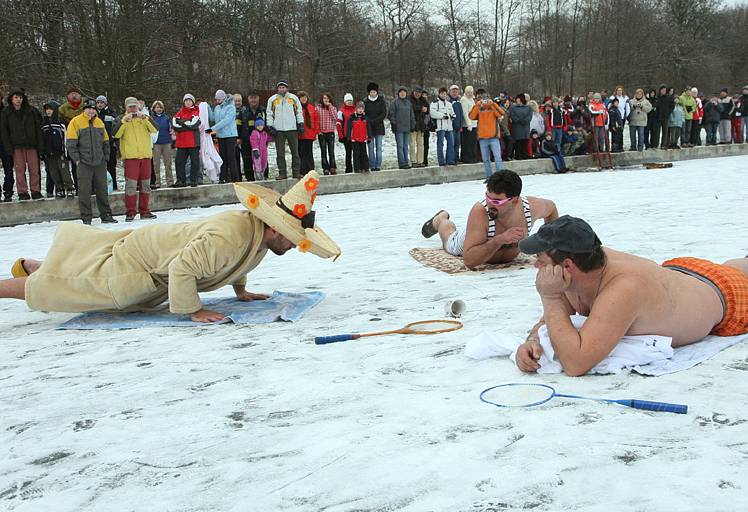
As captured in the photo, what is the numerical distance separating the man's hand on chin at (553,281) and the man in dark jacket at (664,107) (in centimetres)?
1828

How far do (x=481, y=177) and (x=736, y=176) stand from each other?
5.37 metres

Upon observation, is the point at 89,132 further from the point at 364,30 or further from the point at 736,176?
the point at 364,30

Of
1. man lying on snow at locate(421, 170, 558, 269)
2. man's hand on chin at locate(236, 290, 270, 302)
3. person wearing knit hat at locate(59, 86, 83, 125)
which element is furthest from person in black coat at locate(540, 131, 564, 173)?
man's hand on chin at locate(236, 290, 270, 302)

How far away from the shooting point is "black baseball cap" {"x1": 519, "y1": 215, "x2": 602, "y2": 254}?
3.37 meters

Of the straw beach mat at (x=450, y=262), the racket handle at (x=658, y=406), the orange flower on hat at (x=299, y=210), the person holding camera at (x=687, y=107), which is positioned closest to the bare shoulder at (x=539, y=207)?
the straw beach mat at (x=450, y=262)

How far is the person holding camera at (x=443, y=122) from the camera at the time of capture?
642 inches

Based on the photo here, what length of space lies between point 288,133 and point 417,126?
3339mm

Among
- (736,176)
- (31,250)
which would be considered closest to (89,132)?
(31,250)

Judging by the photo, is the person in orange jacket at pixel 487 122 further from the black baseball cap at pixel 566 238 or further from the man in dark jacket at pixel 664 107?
the black baseball cap at pixel 566 238

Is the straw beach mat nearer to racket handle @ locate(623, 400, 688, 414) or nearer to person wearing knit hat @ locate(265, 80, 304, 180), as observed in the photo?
racket handle @ locate(623, 400, 688, 414)

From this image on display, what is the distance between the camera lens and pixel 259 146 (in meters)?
14.8

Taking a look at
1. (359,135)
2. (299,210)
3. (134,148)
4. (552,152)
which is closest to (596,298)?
(299,210)

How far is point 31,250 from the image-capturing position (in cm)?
923

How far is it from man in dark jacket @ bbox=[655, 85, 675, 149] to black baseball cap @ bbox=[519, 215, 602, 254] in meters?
18.3
